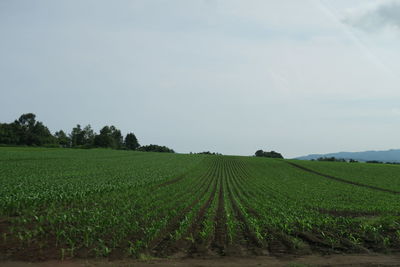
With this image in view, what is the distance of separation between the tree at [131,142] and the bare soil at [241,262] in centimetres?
17070

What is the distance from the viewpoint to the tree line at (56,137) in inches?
4630

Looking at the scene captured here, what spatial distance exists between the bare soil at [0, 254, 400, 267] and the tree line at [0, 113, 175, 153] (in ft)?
398

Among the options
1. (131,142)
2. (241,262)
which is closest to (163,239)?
(241,262)

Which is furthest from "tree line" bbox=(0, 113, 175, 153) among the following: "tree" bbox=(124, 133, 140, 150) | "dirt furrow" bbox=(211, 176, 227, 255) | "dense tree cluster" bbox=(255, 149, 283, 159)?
"dirt furrow" bbox=(211, 176, 227, 255)

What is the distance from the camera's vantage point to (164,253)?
31.8 ft

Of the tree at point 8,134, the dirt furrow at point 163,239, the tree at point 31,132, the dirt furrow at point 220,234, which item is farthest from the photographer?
the tree at point 31,132

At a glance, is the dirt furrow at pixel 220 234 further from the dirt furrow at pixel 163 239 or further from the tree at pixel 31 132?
the tree at pixel 31 132

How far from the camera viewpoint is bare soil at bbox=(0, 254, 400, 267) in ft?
28.5

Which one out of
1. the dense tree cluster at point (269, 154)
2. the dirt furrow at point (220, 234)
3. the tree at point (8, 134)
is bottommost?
the dirt furrow at point (220, 234)

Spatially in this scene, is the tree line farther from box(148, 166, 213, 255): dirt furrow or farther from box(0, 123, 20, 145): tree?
box(148, 166, 213, 255): dirt furrow

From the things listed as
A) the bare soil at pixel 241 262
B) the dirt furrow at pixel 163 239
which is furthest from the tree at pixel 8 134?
the bare soil at pixel 241 262

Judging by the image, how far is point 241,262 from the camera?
29.5ft

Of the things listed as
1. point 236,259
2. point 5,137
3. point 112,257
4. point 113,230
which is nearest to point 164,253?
point 112,257

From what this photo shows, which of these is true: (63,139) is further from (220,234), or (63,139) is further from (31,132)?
(220,234)
